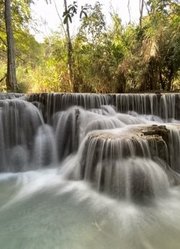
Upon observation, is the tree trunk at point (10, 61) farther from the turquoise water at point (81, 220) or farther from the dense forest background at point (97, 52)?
the turquoise water at point (81, 220)

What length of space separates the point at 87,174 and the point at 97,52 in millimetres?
6850

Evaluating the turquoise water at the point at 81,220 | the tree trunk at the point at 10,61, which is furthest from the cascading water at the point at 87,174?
the tree trunk at the point at 10,61

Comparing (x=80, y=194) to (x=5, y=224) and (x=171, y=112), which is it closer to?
(x=5, y=224)

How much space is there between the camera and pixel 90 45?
411 inches

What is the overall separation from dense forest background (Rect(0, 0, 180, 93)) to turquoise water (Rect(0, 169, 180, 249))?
5462 millimetres

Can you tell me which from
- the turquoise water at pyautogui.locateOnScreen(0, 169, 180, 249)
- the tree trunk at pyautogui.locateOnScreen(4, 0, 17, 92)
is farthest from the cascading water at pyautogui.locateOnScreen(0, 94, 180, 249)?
the tree trunk at pyautogui.locateOnScreen(4, 0, 17, 92)

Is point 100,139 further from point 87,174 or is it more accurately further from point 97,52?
point 97,52

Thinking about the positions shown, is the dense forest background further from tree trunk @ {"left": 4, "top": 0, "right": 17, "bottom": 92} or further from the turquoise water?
the turquoise water

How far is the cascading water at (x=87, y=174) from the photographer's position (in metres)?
2.77

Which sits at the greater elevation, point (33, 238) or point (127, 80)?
point (127, 80)

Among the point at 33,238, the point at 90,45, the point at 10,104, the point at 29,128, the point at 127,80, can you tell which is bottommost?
the point at 33,238

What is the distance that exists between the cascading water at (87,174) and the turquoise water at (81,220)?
10mm

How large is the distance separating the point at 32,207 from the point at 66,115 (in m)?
2.70

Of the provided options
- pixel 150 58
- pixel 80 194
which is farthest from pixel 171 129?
pixel 150 58
